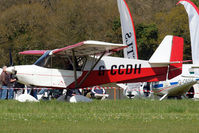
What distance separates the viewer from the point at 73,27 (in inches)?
2089

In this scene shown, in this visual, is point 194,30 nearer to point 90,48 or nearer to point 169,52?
point 169,52

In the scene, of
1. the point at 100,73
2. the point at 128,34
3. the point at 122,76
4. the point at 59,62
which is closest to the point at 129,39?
the point at 128,34

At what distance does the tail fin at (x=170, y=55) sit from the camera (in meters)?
20.4

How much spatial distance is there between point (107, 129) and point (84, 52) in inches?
371

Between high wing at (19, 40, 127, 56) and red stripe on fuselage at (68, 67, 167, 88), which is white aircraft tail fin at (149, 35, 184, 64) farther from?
high wing at (19, 40, 127, 56)

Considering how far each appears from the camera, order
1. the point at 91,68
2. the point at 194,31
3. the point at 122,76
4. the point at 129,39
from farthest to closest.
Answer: the point at 129,39
the point at 194,31
the point at 122,76
the point at 91,68

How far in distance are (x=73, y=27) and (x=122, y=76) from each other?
33996mm

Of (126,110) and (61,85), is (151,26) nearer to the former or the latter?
(61,85)

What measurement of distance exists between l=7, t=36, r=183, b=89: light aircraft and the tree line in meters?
30.2

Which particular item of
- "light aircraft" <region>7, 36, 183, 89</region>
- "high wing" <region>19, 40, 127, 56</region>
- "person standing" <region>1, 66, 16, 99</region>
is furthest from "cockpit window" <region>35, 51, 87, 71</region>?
"person standing" <region>1, 66, 16, 99</region>

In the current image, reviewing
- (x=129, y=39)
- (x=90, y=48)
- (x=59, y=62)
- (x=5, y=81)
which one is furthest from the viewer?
(x=129, y=39)

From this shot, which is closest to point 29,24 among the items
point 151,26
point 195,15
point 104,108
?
point 151,26

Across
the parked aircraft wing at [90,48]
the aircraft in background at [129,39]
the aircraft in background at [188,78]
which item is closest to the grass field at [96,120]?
the parked aircraft wing at [90,48]

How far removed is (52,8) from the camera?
63.2 m
